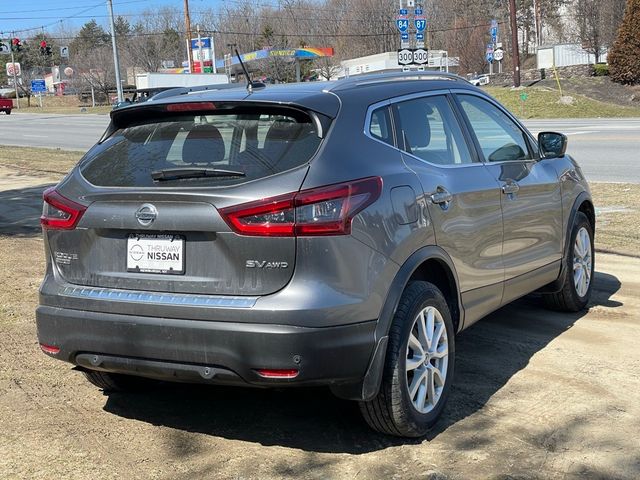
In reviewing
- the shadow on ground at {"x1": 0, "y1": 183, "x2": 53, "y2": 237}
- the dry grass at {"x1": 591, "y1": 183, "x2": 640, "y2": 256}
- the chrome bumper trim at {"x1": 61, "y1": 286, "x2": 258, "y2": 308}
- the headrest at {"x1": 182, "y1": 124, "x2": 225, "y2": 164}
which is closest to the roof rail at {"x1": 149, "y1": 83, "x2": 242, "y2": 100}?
the headrest at {"x1": 182, "y1": 124, "x2": 225, "y2": 164}

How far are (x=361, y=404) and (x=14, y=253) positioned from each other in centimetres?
583

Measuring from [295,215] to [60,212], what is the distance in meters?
1.34

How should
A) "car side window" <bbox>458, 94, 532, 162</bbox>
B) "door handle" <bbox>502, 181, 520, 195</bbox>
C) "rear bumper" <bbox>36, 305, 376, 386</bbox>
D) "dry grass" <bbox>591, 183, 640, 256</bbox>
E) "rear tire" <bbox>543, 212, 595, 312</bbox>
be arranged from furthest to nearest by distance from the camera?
"dry grass" <bbox>591, 183, 640, 256</bbox> < "rear tire" <bbox>543, 212, 595, 312</bbox> < "car side window" <bbox>458, 94, 532, 162</bbox> < "door handle" <bbox>502, 181, 520, 195</bbox> < "rear bumper" <bbox>36, 305, 376, 386</bbox>

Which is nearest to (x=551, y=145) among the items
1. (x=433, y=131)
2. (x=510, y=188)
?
(x=510, y=188)

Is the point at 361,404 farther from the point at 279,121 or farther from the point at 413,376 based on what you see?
the point at 279,121

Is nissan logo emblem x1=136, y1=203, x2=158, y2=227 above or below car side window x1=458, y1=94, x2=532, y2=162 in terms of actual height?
below

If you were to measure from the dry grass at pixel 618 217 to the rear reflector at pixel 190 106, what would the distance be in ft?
18.9

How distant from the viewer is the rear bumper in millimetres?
3512

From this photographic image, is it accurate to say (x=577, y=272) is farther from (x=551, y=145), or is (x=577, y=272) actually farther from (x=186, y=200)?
(x=186, y=200)

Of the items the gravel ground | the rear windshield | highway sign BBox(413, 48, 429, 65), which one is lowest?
the gravel ground

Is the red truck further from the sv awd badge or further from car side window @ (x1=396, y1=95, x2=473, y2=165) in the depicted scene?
the sv awd badge

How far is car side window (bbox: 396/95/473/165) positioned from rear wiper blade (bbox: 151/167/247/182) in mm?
1068

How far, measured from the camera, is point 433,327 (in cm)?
421

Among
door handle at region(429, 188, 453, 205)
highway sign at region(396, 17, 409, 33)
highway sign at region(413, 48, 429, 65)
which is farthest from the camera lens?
highway sign at region(396, 17, 409, 33)
